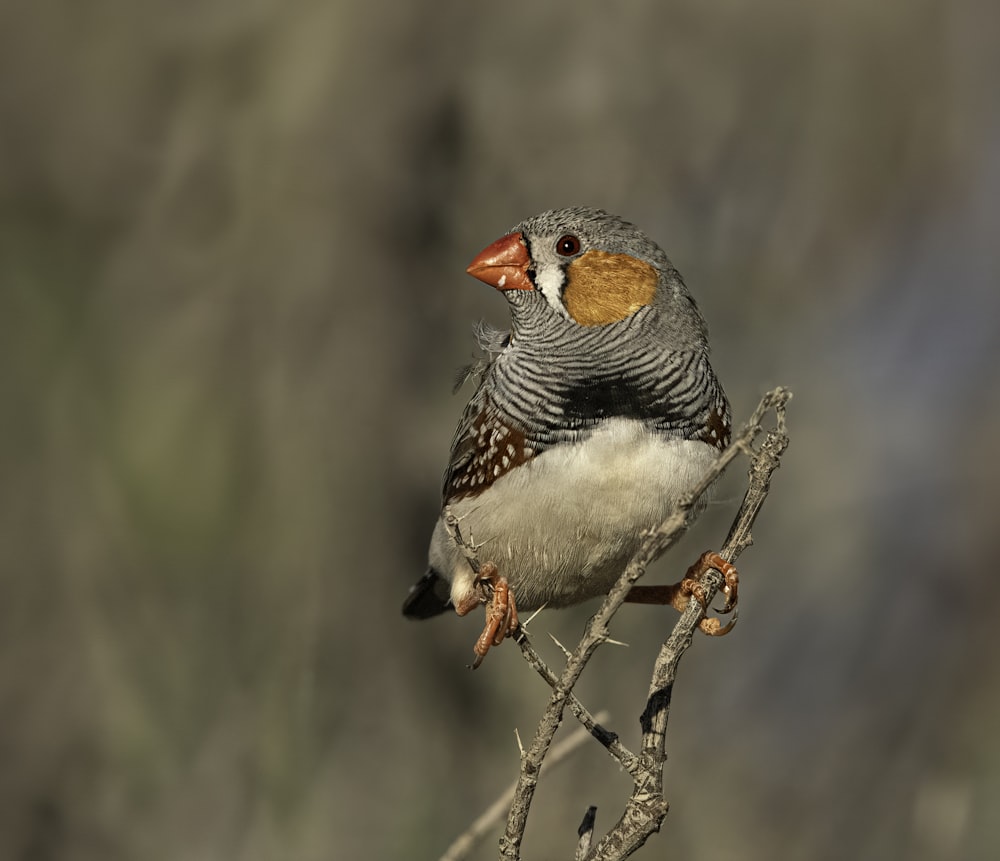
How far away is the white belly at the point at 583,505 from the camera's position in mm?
3000

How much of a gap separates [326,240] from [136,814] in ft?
8.59

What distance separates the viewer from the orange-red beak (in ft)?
11.0

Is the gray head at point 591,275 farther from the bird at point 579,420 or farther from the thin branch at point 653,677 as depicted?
the thin branch at point 653,677

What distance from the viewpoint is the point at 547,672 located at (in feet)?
7.48

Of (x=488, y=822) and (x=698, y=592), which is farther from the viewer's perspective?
(x=698, y=592)

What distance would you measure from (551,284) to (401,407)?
7.69ft

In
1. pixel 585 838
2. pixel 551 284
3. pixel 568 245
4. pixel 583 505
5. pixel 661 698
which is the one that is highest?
pixel 568 245

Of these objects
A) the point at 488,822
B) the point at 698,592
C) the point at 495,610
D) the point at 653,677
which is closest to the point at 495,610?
the point at 495,610

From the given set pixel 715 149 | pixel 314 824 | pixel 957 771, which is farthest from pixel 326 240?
pixel 957 771

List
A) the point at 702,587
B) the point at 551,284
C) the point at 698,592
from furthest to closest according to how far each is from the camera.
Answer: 1. the point at 551,284
2. the point at 698,592
3. the point at 702,587

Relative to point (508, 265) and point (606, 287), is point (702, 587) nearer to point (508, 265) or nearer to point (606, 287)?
point (606, 287)

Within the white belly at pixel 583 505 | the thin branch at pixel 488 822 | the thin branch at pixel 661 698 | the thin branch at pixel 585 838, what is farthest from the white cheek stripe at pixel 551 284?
the thin branch at pixel 585 838

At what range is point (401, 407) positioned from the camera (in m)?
5.58

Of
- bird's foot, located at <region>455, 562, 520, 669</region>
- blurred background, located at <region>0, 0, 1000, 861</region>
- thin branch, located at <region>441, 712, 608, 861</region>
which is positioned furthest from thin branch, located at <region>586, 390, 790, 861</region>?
blurred background, located at <region>0, 0, 1000, 861</region>
